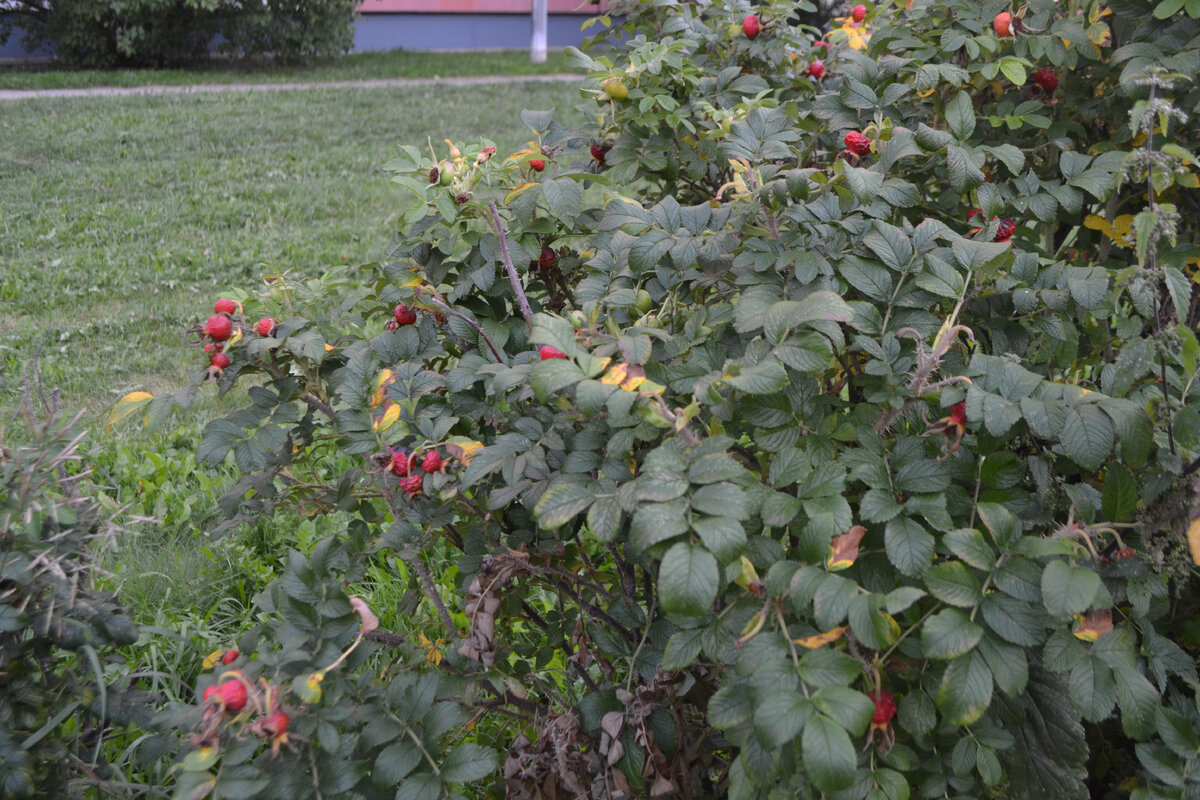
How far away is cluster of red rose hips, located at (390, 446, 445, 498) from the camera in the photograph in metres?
1.44

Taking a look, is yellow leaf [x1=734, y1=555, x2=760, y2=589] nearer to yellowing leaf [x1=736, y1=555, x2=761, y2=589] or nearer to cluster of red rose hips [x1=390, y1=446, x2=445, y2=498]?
yellowing leaf [x1=736, y1=555, x2=761, y2=589]

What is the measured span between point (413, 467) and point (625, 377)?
0.43m

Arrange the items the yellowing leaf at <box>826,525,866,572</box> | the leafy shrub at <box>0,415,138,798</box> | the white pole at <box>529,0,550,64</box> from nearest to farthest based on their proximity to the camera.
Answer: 1. the yellowing leaf at <box>826,525,866,572</box>
2. the leafy shrub at <box>0,415,138,798</box>
3. the white pole at <box>529,0,550,64</box>

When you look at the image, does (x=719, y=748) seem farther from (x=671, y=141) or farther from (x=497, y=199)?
(x=671, y=141)

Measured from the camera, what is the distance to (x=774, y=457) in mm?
1365

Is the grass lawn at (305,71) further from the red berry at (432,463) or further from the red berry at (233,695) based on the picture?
the red berry at (233,695)

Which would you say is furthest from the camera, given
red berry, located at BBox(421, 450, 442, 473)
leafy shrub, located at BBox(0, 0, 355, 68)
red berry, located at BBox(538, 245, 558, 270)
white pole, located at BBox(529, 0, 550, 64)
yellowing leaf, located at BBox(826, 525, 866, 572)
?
white pole, located at BBox(529, 0, 550, 64)

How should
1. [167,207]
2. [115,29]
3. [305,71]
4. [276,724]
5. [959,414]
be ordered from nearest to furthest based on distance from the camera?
[276,724] < [959,414] < [167,207] < [115,29] < [305,71]

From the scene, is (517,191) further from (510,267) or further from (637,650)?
(637,650)

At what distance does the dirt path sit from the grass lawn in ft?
0.72

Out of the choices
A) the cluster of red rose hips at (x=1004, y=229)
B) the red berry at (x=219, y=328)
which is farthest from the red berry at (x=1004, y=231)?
the red berry at (x=219, y=328)

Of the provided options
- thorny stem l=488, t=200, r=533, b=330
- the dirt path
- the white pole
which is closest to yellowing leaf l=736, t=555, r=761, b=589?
thorny stem l=488, t=200, r=533, b=330

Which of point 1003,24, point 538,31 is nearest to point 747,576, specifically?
point 1003,24

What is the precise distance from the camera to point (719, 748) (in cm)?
165
